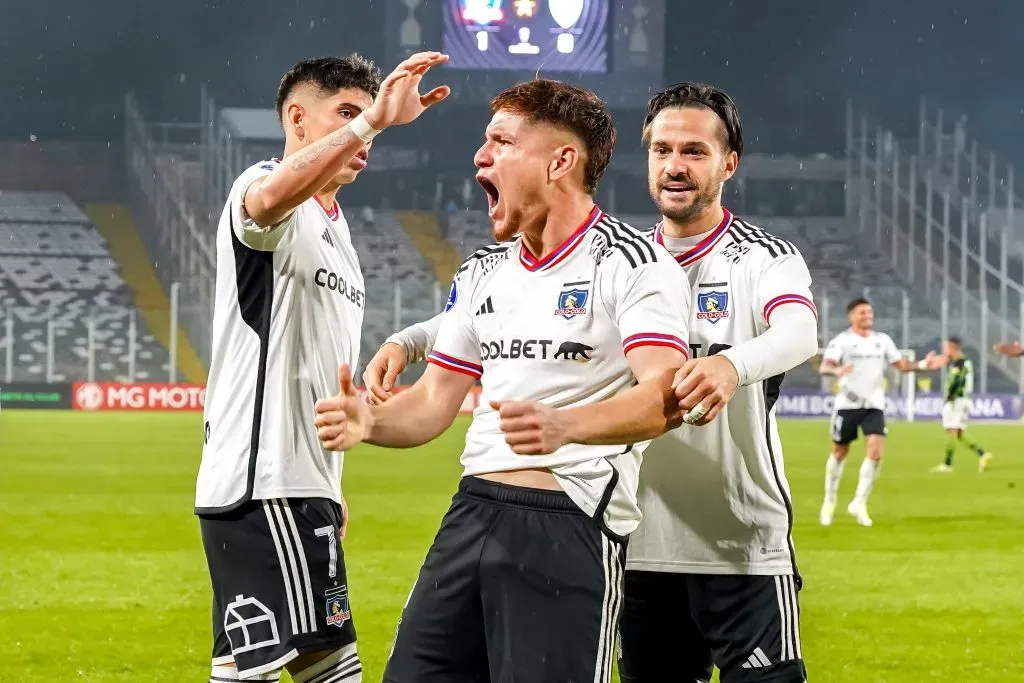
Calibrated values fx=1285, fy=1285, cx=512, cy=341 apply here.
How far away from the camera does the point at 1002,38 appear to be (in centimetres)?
8681

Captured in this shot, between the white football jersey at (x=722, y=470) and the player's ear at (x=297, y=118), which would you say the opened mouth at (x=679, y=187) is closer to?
the white football jersey at (x=722, y=470)

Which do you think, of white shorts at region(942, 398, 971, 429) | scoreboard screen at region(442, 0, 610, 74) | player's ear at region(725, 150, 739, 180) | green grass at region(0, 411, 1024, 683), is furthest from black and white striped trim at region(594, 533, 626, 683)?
scoreboard screen at region(442, 0, 610, 74)

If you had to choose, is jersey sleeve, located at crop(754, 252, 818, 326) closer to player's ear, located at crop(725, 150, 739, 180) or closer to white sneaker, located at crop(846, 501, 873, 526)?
player's ear, located at crop(725, 150, 739, 180)

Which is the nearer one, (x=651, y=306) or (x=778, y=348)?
(x=651, y=306)

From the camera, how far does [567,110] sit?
10.2 feet

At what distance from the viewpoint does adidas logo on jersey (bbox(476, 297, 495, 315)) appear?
10.6 feet

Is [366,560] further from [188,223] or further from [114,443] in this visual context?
[188,223]

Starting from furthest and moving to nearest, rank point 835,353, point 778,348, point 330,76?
1. point 835,353
2. point 330,76
3. point 778,348

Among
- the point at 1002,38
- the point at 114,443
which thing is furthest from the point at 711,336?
the point at 1002,38

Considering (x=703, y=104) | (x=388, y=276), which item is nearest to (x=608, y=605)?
(x=703, y=104)

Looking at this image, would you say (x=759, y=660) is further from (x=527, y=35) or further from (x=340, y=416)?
(x=527, y=35)

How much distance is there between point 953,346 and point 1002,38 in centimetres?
7346

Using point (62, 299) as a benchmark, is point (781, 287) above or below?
below

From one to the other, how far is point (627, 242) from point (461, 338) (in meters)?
0.56
